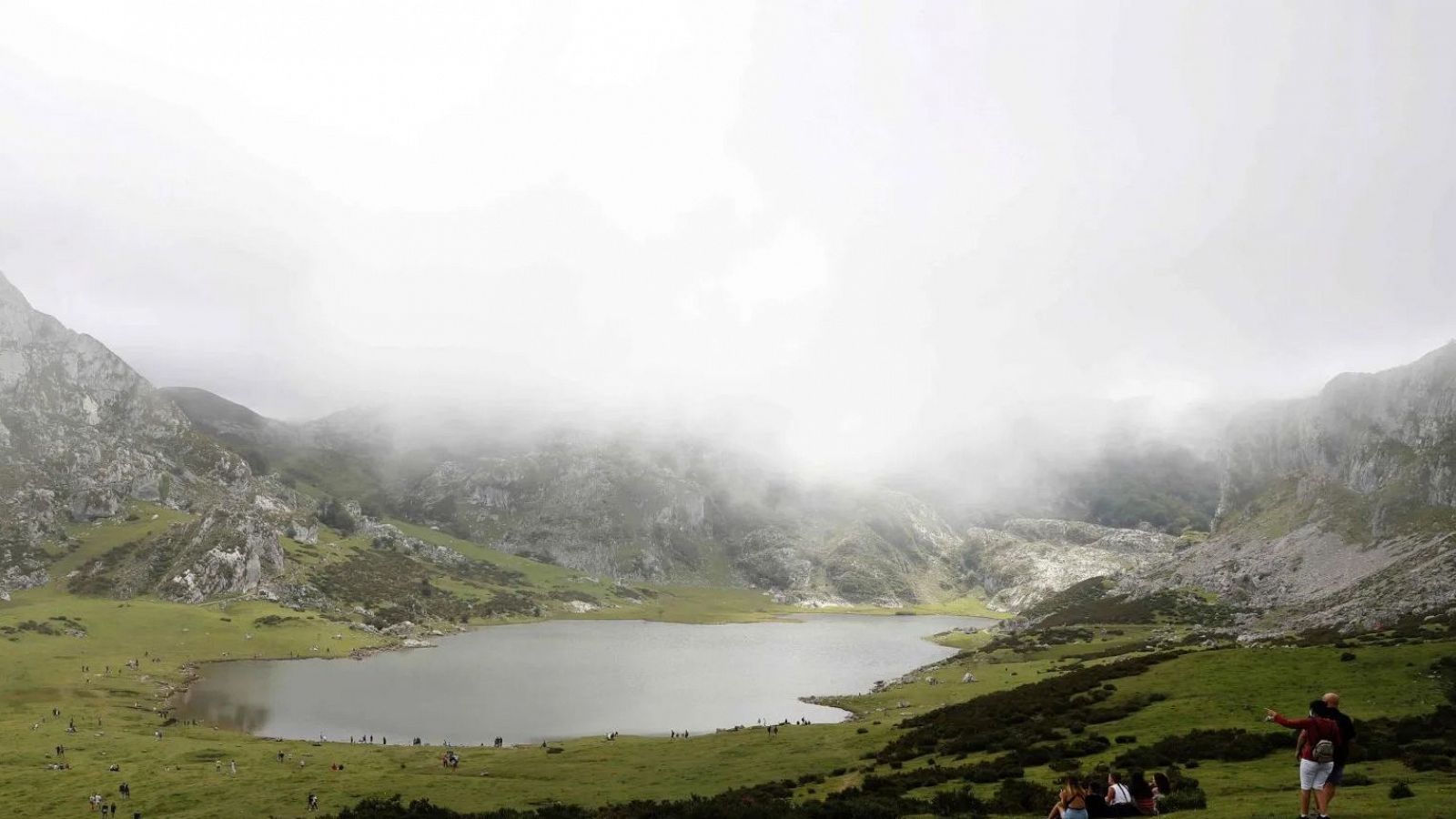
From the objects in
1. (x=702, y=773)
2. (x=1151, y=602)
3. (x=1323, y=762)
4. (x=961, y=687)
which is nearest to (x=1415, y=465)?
(x=1151, y=602)

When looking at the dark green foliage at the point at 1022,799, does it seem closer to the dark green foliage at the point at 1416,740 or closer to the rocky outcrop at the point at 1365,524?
the dark green foliage at the point at 1416,740

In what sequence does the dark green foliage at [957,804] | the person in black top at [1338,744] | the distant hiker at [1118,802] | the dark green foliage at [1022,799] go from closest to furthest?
the person in black top at [1338,744]
the distant hiker at [1118,802]
the dark green foliage at [1022,799]
the dark green foliage at [957,804]

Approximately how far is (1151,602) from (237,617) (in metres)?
236

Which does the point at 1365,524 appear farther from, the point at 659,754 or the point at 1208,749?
the point at 659,754

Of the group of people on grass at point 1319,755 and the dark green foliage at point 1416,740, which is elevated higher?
the group of people on grass at point 1319,755

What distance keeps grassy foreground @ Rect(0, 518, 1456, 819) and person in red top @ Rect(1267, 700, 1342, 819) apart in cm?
258

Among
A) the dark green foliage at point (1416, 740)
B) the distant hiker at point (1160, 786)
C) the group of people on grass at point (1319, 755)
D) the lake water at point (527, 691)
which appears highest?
the group of people on grass at point (1319, 755)

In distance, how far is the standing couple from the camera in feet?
62.6

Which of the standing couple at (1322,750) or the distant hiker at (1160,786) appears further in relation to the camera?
the distant hiker at (1160,786)

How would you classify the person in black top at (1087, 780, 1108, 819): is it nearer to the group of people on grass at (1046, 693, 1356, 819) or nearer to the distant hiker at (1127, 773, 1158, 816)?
the distant hiker at (1127, 773, 1158, 816)

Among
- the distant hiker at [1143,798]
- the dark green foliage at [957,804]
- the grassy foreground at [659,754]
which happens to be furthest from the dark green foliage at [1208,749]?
the distant hiker at [1143,798]

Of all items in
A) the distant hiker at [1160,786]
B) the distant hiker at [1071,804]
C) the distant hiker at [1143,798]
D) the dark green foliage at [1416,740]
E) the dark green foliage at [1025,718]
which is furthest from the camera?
the dark green foliage at [1025,718]

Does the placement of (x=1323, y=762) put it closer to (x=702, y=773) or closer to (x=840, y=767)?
(x=840, y=767)

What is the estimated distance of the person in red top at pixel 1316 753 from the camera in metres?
19.2
